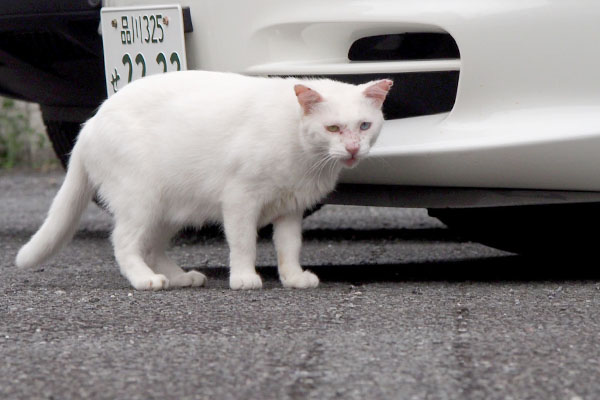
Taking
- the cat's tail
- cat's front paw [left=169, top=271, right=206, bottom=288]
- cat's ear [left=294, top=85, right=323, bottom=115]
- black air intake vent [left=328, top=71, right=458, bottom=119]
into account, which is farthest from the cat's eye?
the cat's tail

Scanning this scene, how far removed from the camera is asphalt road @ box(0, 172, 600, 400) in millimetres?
2326

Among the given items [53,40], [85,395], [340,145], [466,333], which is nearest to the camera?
[85,395]

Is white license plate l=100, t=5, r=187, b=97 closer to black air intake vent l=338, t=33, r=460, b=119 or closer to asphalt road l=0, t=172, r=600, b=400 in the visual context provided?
black air intake vent l=338, t=33, r=460, b=119

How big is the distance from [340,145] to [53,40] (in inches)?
63.5

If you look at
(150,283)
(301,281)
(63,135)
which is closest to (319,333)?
(301,281)

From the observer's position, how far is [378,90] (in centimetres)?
340

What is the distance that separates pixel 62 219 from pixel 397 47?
1.22 meters

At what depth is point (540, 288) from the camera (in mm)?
3547

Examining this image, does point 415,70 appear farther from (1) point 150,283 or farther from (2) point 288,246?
(1) point 150,283

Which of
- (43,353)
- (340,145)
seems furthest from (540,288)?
(43,353)

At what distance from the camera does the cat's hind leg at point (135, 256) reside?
143 inches

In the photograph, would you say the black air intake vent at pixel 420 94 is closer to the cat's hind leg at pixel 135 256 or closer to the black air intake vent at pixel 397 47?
the black air intake vent at pixel 397 47

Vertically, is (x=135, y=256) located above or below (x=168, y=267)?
above

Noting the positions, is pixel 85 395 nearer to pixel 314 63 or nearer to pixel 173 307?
pixel 173 307
